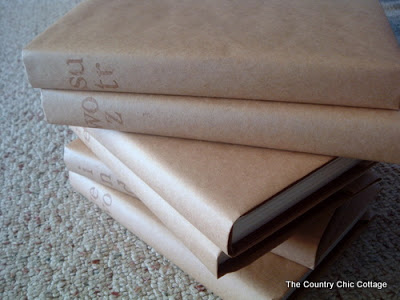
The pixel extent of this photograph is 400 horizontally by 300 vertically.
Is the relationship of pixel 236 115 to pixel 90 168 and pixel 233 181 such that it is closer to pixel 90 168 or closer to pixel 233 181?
pixel 233 181

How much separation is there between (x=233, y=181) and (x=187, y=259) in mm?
123

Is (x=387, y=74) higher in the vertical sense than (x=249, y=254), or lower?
higher

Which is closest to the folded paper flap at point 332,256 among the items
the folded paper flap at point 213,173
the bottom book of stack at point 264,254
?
the bottom book of stack at point 264,254

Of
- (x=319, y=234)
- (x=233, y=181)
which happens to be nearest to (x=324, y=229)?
(x=319, y=234)

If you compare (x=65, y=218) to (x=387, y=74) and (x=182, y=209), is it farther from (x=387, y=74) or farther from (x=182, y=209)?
(x=387, y=74)

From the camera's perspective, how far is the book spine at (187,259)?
1.41 ft

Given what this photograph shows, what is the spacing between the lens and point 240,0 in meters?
0.53

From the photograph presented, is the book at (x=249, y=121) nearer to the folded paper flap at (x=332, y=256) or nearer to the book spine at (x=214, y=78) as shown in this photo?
the book spine at (x=214, y=78)

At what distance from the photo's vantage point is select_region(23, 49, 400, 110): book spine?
38 cm

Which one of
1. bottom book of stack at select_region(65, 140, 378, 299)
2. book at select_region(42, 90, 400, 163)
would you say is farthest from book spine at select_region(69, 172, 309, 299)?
book at select_region(42, 90, 400, 163)

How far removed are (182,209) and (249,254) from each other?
0.22 ft

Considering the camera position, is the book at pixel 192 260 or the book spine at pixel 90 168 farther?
the book spine at pixel 90 168

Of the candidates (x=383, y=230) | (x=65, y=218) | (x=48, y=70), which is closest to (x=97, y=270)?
(x=65, y=218)

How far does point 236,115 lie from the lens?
0.43 metres
